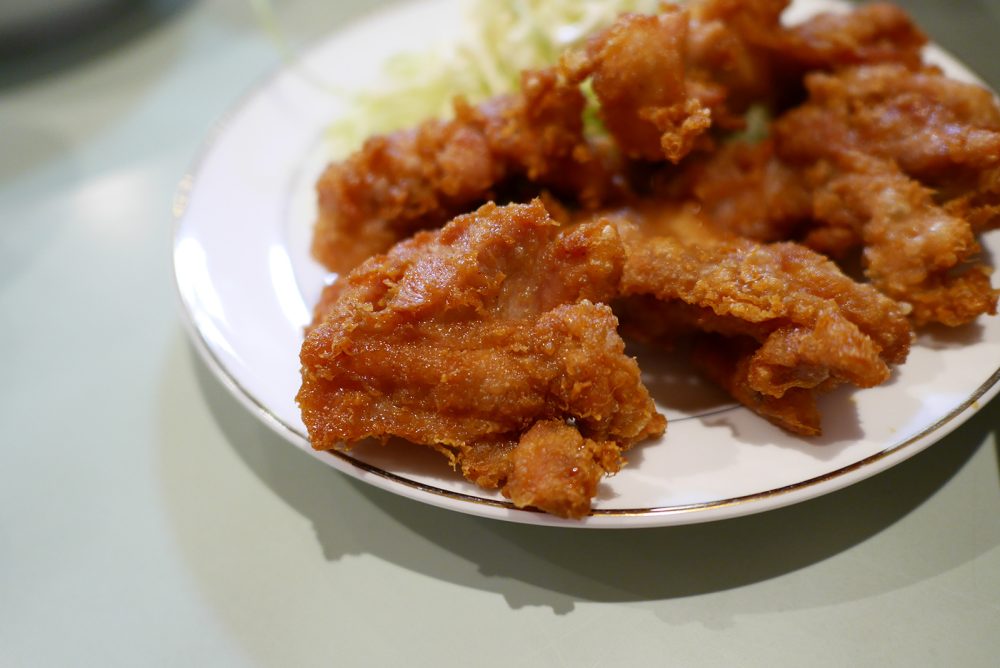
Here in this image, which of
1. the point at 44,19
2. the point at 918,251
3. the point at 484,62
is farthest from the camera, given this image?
the point at 44,19

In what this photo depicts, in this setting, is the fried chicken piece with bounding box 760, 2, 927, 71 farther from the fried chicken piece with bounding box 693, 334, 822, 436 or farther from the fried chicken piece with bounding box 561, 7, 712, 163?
the fried chicken piece with bounding box 693, 334, 822, 436

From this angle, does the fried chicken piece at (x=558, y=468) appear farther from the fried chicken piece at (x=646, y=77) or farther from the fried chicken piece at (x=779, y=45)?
the fried chicken piece at (x=779, y=45)

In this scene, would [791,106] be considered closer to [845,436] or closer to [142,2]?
[845,436]

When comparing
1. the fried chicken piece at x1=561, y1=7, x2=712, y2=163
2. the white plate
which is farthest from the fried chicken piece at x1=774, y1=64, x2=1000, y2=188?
the fried chicken piece at x1=561, y1=7, x2=712, y2=163

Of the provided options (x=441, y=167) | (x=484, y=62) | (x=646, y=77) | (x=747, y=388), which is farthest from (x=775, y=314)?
(x=484, y=62)

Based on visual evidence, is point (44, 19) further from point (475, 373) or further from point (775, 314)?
point (775, 314)

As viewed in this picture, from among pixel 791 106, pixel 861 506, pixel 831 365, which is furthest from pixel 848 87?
pixel 861 506

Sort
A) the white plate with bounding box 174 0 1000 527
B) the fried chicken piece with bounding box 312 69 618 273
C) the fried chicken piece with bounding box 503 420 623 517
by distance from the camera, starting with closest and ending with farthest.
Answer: the fried chicken piece with bounding box 503 420 623 517, the white plate with bounding box 174 0 1000 527, the fried chicken piece with bounding box 312 69 618 273
